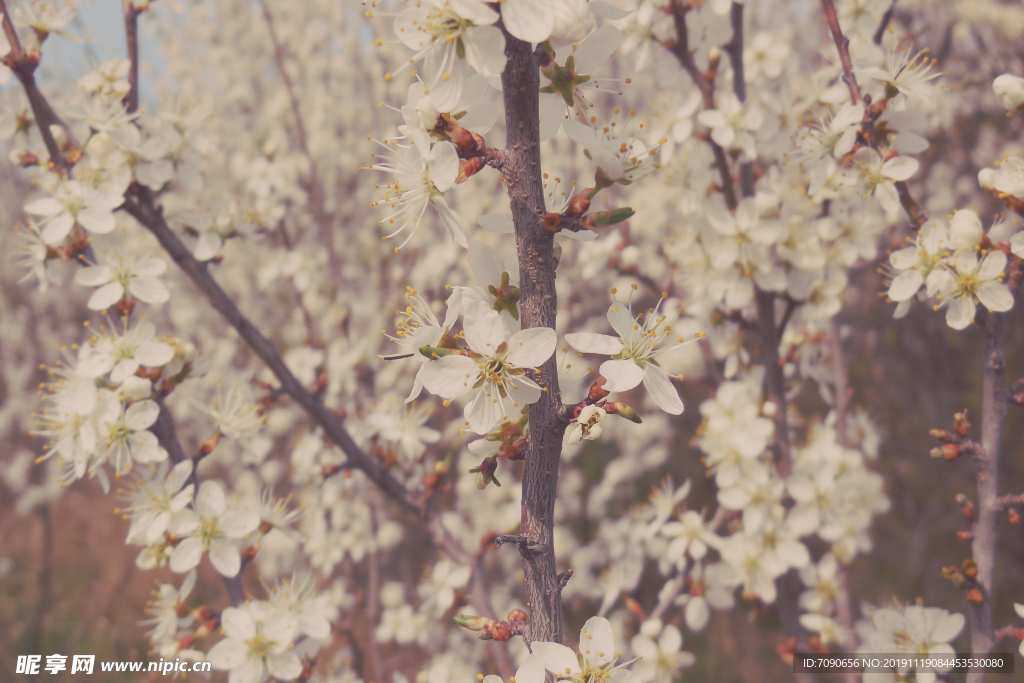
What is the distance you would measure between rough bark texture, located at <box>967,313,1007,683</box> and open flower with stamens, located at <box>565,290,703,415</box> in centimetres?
102

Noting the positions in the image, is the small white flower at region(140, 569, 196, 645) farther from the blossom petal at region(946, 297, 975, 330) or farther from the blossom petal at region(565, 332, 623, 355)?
the blossom petal at region(946, 297, 975, 330)

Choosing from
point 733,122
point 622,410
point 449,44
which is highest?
point 733,122

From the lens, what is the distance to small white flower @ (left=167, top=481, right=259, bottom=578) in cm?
187

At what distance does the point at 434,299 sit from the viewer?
4316 millimetres

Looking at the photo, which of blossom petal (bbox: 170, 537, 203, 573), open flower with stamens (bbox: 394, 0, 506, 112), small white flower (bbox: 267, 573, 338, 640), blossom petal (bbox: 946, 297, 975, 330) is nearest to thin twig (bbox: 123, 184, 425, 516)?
small white flower (bbox: 267, 573, 338, 640)

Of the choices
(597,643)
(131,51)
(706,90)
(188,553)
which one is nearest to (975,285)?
(706,90)

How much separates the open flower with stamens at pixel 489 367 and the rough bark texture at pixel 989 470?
1368mm

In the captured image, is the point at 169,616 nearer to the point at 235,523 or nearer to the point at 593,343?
the point at 235,523

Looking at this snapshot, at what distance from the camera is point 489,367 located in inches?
46.1

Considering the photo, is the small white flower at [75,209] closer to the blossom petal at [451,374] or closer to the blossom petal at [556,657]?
the blossom petal at [451,374]

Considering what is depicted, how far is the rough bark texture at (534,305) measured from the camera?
44.8 inches

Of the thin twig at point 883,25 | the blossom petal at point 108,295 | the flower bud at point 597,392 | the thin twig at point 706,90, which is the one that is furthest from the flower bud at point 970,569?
the blossom petal at point 108,295

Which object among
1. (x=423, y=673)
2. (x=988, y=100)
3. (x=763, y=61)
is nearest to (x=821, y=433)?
(x=763, y=61)

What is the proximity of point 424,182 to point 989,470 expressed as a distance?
1.71 metres
